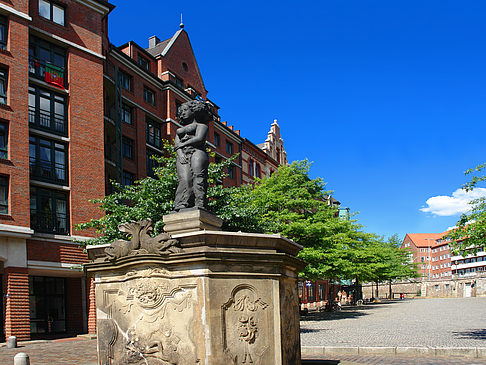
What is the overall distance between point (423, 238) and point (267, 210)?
124m

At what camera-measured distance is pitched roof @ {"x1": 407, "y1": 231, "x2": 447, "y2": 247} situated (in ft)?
455

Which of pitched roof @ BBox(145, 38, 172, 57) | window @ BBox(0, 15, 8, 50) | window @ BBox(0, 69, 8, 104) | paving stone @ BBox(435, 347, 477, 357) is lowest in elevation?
paving stone @ BBox(435, 347, 477, 357)

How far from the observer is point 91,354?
622 inches

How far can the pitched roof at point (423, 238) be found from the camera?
13862 centimetres

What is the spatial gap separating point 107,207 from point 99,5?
1414 cm

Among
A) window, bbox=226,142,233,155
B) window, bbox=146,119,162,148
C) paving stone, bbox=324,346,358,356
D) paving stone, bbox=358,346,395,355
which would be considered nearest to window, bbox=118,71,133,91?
window, bbox=146,119,162,148

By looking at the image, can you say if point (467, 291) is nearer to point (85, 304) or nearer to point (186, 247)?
point (85, 304)

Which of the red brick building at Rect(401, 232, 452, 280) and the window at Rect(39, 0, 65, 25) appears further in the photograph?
the red brick building at Rect(401, 232, 452, 280)

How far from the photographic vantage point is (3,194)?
2233 centimetres

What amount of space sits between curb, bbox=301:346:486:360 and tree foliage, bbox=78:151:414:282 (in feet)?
21.1

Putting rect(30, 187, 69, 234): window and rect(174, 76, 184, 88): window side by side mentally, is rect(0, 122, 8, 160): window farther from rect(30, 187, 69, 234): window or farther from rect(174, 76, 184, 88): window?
rect(174, 76, 184, 88): window

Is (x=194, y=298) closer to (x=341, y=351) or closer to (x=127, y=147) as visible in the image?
(x=341, y=351)

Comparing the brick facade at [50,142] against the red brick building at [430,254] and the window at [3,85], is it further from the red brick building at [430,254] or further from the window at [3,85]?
the red brick building at [430,254]

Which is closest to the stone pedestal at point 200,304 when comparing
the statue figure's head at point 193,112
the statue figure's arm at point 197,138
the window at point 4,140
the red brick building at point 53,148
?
the statue figure's arm at point 197,138
